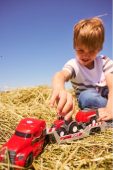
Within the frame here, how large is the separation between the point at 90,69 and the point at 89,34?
562mm

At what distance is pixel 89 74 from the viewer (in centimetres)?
408

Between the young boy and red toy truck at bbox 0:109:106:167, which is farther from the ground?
the young boy

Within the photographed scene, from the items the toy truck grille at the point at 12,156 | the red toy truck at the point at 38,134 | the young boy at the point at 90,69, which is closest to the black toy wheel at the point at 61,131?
the red toy truck at the point at 38,134

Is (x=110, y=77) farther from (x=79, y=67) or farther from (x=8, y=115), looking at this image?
(x=8, y=115)

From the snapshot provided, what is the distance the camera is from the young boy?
3.65 meters

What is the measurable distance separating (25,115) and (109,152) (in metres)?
1.37

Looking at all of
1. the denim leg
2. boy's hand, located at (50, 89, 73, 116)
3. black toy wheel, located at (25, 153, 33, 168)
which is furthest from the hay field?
the denim leg

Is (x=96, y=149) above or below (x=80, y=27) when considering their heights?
below

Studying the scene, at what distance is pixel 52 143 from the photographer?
8.89 feet

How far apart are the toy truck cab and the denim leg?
1.41 metres

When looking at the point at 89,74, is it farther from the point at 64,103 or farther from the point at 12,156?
the point at 12,156

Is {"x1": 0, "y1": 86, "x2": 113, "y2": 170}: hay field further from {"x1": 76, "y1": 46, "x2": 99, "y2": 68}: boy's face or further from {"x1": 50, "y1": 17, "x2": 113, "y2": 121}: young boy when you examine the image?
{"x1": 76, "y1": 46, "x2": 99, "y2": 68}: boy's face

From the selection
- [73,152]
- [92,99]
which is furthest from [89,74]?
[73,152]

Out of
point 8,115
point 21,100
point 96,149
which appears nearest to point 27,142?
point 96,149
